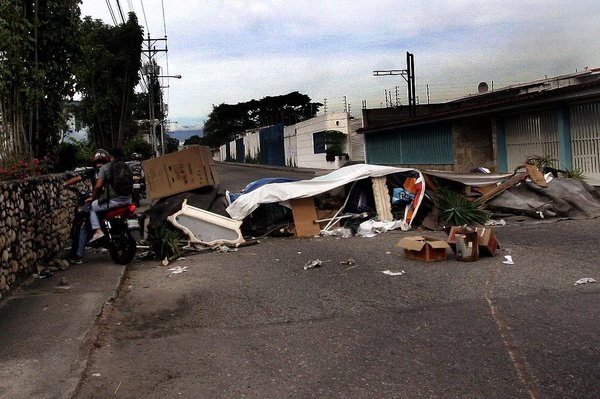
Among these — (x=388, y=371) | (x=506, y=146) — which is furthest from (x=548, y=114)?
(x=388, y=371)

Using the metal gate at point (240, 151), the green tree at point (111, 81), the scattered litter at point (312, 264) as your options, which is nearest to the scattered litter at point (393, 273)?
the scattered litter at point (312, 264)

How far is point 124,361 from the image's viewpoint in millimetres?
5051

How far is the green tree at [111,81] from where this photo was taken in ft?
86.3

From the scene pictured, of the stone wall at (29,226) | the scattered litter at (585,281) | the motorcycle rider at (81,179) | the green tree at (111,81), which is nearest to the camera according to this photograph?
the scattered litter at (585,281)

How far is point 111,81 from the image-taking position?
2750 centimetres

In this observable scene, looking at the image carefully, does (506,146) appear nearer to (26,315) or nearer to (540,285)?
(540,285)

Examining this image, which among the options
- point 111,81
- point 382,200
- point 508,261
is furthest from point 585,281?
point 111,81

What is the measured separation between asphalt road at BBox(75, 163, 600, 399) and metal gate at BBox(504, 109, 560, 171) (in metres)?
9.70

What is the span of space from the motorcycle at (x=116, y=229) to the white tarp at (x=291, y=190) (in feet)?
9.72

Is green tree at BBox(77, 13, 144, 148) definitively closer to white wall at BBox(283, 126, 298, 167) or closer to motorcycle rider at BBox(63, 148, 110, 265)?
motorcycle rider at BBox(63, 148, 110, 265)

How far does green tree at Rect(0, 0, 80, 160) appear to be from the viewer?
10.3 m

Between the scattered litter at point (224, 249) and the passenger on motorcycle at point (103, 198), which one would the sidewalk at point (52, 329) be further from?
the scattered litter at point (224, 249)

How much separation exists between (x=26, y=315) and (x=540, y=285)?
17.8ft

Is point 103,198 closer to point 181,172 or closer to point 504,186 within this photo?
point 181,172
